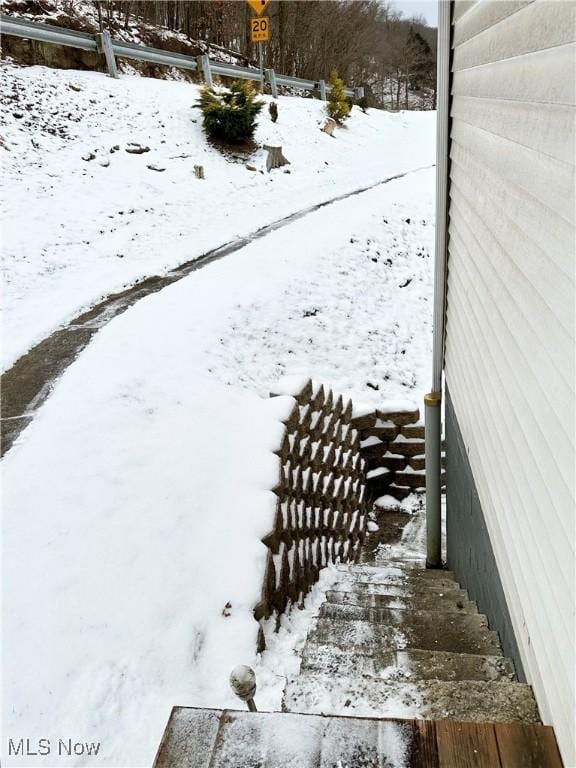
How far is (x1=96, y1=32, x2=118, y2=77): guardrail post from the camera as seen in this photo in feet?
43.1

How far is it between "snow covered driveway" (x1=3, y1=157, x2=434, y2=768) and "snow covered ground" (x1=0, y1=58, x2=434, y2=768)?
0.04 feet

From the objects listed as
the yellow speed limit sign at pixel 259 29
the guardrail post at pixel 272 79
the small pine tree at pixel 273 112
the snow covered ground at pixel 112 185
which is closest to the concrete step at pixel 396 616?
the snow covered ground at pixel 112 185

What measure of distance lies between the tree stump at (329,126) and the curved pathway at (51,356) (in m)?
10.8

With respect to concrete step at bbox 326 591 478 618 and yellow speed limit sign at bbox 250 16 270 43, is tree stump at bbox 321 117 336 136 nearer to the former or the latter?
yellow speed limit sign at bbox 250 16 270 43

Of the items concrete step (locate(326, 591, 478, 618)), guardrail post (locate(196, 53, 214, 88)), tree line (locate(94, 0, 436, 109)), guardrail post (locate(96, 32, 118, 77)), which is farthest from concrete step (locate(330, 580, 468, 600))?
tree line (locate(94, 0, 436, 109))

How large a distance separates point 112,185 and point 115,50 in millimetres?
5881

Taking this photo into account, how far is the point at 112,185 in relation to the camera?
10125mm

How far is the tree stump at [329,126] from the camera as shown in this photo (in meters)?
16.9

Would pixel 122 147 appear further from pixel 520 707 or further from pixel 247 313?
pixel 520 707

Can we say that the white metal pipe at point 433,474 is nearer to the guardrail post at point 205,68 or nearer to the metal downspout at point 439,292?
the metal downspout at point 439,292

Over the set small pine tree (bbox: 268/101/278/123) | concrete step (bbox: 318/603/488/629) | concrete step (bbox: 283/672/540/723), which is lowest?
concrete step (bbox: 318/603/488/629)

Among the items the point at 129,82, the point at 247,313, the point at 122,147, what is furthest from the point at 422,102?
the point at 247,313

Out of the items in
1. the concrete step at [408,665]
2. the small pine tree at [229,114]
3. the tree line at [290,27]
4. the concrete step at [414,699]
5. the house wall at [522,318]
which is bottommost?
the concrete step at [408,665]

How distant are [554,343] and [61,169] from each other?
10.5 metres
